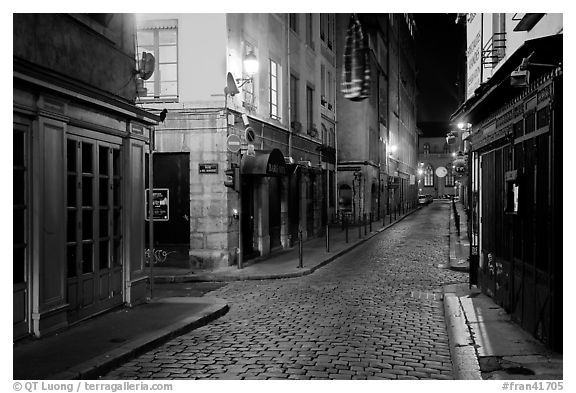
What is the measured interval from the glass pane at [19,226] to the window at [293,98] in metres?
14.3

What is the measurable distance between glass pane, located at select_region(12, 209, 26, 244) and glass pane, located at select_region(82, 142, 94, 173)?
62.3 inches

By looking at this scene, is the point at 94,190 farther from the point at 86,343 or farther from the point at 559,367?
the point at 559,367

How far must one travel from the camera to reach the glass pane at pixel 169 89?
15086 mm

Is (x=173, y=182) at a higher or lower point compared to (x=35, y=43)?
lower

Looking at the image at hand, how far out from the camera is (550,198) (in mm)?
6473

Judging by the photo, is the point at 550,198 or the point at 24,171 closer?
the point at 550,198

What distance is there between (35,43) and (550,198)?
6184mm

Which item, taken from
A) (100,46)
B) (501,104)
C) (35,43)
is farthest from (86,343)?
(501,104)

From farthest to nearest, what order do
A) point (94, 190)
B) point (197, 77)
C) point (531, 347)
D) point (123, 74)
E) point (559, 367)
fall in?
point (197, 77)
point (123, 74)
point (94, 190)
point (531, 347)
point (559, 367)

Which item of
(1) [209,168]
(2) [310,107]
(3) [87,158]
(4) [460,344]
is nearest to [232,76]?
(1) [209,168]

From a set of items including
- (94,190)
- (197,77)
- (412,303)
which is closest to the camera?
(94,190)

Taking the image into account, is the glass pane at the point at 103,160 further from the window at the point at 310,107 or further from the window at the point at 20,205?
the window at the point at 310,107

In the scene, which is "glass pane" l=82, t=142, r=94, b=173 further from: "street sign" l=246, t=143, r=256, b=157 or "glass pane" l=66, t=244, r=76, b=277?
"street sign" l=246, t=143, r=256, b=157

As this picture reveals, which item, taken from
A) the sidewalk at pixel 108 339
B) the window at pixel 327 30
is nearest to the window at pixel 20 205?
the sidewalk at pixel 108 339
